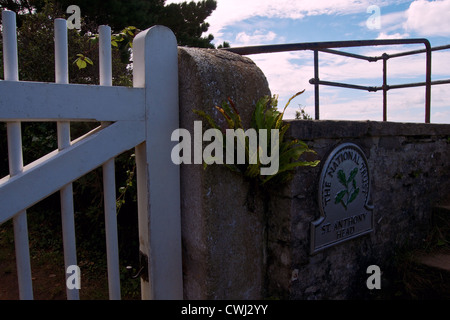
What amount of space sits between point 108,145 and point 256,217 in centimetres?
89

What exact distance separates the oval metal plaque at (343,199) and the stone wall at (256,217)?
52 mm

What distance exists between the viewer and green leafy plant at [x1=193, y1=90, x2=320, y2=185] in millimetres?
1702

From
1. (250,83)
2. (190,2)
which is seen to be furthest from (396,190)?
(190,2)

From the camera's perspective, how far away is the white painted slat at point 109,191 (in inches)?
60.0

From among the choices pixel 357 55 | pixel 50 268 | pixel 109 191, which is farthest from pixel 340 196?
pixel 50 268

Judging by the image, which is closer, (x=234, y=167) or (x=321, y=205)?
(x=234, y=167)

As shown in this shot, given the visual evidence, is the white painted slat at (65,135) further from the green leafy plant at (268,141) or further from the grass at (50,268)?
the grass at (50,268)

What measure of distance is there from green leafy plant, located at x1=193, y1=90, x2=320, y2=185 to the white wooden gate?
0.91 ft

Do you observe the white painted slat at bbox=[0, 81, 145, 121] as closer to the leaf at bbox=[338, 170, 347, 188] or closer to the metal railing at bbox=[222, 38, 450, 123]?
the metal railing at bbox=[222, 38, 450, 123]

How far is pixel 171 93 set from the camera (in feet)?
5.49

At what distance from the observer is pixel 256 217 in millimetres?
1911
